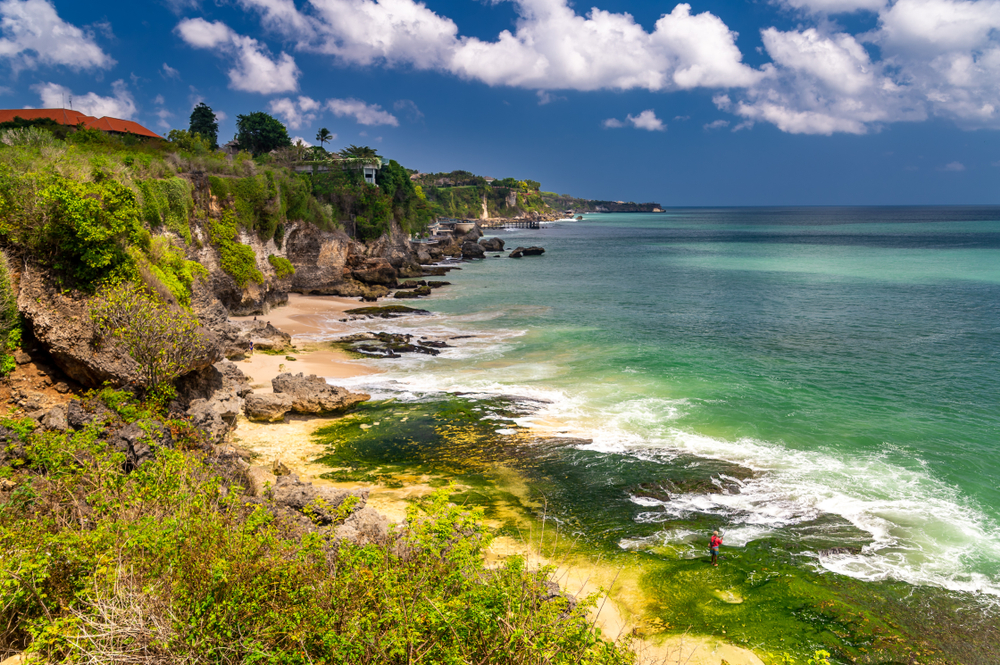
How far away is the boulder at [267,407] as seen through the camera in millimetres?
21781

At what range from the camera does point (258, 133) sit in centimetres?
7025

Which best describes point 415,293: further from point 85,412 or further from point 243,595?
point 243,595

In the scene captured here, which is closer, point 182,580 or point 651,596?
point 182,580

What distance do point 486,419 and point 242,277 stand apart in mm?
23991

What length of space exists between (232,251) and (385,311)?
38.0ft

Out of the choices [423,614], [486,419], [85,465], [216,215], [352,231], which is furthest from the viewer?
[352,231]

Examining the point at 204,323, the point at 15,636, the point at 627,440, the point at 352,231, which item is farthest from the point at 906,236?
the point at 15,636

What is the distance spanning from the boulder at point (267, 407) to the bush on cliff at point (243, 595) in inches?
485

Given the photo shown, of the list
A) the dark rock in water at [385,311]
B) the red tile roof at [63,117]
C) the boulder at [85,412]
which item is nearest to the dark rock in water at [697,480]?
the boulder at [85,412]

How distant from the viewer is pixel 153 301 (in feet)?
58.9

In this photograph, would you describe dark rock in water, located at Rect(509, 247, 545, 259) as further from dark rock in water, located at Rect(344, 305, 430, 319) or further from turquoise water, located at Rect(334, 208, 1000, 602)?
dark rock in water, located at Rect(344, 305, 430, 319)

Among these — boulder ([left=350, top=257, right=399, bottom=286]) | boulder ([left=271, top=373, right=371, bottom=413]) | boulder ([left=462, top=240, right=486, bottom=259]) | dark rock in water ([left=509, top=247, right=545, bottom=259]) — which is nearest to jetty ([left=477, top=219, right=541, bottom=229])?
dark rock in water ([left=509, top=247, right=545, bottom=259])

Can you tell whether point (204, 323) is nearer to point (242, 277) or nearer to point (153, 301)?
point (153, 301)

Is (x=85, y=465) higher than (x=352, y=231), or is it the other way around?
(x=352, y=231)
